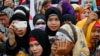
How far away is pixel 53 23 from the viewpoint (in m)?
5.17

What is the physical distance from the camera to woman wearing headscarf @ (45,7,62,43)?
5.13 meters

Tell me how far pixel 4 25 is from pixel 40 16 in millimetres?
635

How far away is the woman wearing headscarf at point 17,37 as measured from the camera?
15.2 ft

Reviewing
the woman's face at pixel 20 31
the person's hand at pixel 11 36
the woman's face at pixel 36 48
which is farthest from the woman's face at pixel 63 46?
the woman's face at pixel 20 31

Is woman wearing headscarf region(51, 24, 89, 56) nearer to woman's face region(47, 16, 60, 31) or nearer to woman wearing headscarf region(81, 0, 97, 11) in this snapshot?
woman's face region(47, 16, 60, 31)

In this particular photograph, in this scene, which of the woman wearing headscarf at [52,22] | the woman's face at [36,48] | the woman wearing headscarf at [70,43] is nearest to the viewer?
the woman wearing headscarf at [70,43]

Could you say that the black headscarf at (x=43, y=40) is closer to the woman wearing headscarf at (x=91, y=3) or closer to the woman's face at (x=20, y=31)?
the woman's face at (x=20, y=31)

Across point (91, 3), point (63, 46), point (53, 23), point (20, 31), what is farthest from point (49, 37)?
point (91, 3)

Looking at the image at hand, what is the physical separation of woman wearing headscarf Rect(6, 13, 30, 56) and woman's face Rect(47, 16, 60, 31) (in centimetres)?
40

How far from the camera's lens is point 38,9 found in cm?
693

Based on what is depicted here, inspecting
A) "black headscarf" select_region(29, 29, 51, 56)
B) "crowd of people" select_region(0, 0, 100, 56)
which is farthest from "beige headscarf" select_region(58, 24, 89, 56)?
"black headscarf" select_region(29, 29, 51, 56)

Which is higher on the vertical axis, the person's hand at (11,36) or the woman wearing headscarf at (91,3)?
the person's hand at (11,36)

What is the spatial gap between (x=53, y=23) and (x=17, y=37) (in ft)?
2.02

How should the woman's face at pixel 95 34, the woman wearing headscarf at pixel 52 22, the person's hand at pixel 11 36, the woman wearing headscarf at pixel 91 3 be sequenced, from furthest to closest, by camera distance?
1. the woman wearing headscarf at pixel 91 3
2. the woman wearing headscarf at pixel 52 22
3. the woman's face at pixel 95 34
4. the person's hand at pixel 11 36
